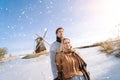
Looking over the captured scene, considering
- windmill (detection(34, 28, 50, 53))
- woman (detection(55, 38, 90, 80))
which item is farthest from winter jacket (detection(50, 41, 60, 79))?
windmill (detection(34, 28, 50, 53))

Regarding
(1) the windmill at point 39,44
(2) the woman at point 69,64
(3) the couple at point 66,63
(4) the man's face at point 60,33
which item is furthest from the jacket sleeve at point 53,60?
(1) the windmill at point 39,44

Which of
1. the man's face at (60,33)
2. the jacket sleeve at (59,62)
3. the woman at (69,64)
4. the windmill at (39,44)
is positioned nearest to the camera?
the woman at (69,64)

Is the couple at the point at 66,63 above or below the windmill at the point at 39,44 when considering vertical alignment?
below

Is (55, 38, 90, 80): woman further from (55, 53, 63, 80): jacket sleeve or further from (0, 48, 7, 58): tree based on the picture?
(0, 48, 7, 58): tree

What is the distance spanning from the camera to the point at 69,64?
6.36m

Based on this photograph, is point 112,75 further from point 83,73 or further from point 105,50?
point 105,50

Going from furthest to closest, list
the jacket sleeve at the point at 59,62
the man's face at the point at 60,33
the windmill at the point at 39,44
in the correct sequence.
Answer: the windmill at the point at 39,44, the man's face at the point at 60,33, the jacket sleeve at the point at 59,62

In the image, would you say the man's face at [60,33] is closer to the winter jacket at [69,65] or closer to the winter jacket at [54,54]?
the winter jacket at [54,54]

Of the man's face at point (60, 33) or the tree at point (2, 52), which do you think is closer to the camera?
the man's face at point (60, 33)

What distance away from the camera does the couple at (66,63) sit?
20.9 ft

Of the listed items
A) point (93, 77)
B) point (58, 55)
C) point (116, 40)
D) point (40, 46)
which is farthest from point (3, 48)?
point (58, 55)

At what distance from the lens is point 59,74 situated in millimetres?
6504

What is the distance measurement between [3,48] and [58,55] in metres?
46.1

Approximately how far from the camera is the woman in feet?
20.9
